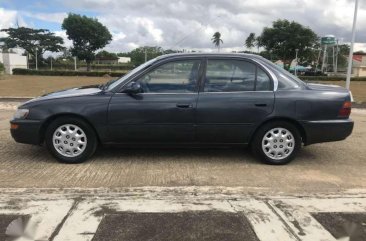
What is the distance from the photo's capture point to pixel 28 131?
19.9 ft

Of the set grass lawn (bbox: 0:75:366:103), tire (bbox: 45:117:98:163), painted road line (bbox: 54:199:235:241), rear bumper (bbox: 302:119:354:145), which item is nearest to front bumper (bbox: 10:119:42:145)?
tire (bbox: 45:117:98:163)

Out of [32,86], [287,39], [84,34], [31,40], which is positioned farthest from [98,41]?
[32,86]

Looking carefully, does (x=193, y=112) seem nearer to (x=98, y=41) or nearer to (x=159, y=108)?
(x=159, y=108)

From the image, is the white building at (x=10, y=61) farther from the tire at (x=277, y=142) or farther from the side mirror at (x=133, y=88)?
the tire at (x=277, y=142)

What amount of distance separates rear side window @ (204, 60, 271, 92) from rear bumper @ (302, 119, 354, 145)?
0.79m

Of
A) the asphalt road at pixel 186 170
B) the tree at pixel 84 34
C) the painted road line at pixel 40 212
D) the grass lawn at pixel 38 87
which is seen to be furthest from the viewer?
the tree at pixel 84 34

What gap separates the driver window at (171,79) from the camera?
610 centimetres

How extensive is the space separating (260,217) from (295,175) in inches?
67.3

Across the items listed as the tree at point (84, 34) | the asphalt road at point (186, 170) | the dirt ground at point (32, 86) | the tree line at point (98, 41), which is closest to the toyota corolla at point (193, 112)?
the asphalt road at point (186, 170)

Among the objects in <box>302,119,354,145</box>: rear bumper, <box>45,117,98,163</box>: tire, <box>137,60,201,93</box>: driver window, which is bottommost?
<box>45,117,98,163</box>: tire

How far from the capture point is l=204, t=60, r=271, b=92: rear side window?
6.14m

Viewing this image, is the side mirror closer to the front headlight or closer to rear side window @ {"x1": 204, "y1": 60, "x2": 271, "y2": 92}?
rear side window @ {"x1": 204, "y1": 60, "x2": 271, "y2": 92}

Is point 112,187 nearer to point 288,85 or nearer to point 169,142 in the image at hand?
point 169,142

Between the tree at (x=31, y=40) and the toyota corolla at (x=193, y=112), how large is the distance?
94.8 metres
